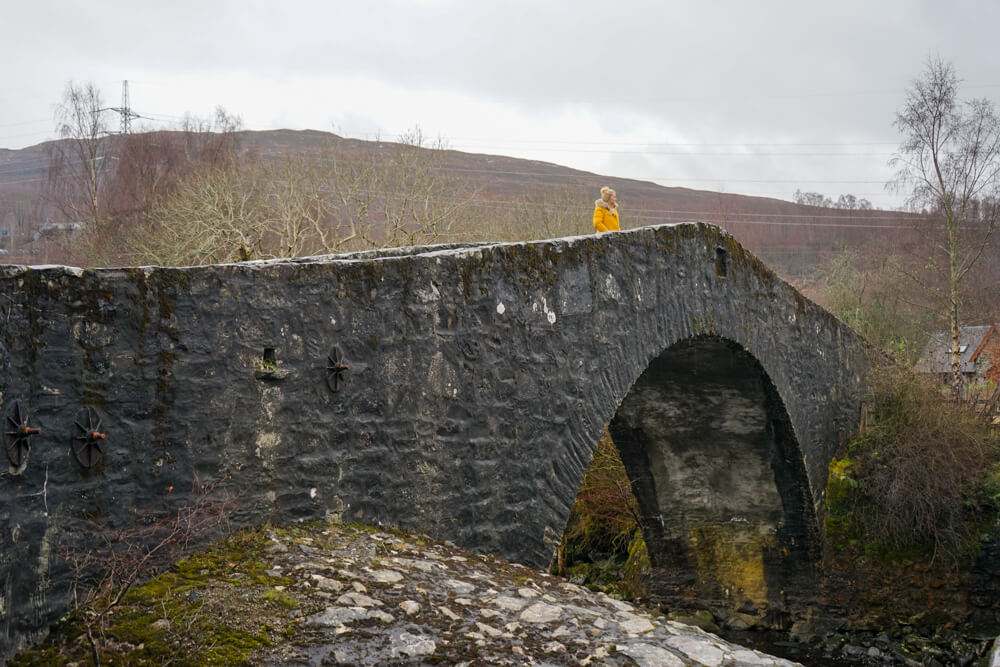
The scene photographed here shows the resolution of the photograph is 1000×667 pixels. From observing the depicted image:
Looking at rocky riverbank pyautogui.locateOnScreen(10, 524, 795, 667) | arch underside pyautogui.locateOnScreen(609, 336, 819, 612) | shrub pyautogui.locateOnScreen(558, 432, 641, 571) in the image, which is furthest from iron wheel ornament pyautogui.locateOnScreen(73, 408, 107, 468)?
shrub pyautogui.locateOnScreen(558, 432, 641, 571)

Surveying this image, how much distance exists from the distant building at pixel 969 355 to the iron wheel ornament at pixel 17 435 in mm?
13698

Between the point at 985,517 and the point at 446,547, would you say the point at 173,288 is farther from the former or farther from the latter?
the point at 985,517

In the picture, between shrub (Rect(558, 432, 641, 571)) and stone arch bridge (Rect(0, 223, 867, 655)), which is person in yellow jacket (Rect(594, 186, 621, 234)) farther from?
shrub (Rect(558, 432, 641, 571))

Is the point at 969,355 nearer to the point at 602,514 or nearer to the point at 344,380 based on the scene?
the point at 602,514

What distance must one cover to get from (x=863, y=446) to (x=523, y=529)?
9.35 metres

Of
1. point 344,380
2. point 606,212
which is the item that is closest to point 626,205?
point 606,212

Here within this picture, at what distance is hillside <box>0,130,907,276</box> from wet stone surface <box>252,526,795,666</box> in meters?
22.3

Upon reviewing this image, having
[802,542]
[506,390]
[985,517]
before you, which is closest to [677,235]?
[506,390]

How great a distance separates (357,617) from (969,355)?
28.1 meters

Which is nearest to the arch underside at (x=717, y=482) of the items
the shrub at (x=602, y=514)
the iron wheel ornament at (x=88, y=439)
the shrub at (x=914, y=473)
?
the shrub at (x=914, y=473)

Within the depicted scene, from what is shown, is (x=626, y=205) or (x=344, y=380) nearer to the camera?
(x=344, y=380)

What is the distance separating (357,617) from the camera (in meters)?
3.63

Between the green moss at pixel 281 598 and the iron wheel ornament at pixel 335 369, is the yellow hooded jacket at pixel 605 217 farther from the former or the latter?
the green moss at pixel 281 598

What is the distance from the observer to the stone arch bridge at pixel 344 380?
350 cm
